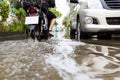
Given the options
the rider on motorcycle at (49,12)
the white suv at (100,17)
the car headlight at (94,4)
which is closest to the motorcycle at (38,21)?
the rider on motorcycle at (49,12)

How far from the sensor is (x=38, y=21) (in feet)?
30.6

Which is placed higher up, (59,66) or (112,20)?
(112,20)

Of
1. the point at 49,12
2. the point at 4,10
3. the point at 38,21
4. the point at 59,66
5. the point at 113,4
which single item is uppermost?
the point at 113,4

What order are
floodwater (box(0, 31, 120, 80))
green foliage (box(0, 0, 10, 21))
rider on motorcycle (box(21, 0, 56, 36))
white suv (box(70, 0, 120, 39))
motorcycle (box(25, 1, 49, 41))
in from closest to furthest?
1. floodwater (box(0, 31, 120, 80))
2. white suv (box(70, 0, 120, 39))
3. motorcycle (box(25, 1, 49, 41))
4. rider on motorcycle (box(21, 0, 56, 36))
5. green foliage (box(0, 0, 10, 21))

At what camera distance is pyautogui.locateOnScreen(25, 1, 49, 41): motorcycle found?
937 centimetres

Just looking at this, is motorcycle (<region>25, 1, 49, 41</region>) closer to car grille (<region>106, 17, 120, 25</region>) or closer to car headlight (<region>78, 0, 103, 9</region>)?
car headlight (<region>78, 0, 103, 9</region>)

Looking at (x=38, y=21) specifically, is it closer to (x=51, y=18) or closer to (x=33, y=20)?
(x=33, y=20)

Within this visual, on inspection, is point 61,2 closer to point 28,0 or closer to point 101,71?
point 28,0

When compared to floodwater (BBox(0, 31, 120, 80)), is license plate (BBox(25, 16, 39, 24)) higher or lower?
higher

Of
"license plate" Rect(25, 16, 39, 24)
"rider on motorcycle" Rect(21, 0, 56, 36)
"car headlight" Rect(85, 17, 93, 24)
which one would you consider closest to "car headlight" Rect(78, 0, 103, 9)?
"car headlight" Rect(85, 17, 93, 24)

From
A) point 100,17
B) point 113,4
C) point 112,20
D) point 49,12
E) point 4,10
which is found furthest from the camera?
point 4,10

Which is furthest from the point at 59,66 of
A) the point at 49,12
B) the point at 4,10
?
the point at 4,10

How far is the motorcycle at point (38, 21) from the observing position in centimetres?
937

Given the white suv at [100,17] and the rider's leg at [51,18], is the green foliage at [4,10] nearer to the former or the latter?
the rider's leg at [51,18]
